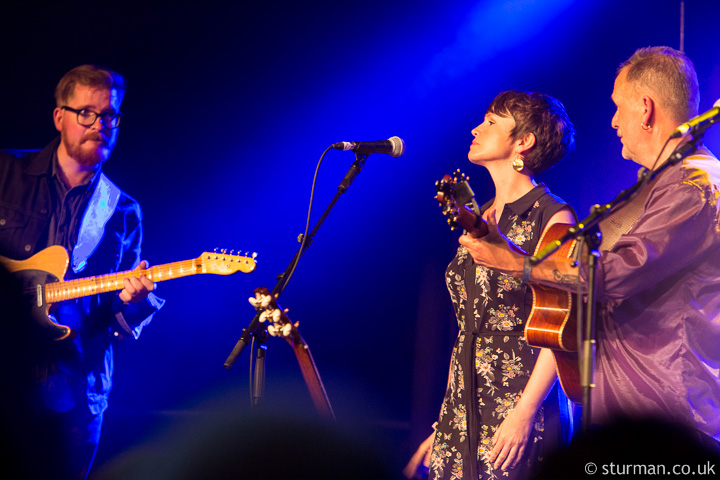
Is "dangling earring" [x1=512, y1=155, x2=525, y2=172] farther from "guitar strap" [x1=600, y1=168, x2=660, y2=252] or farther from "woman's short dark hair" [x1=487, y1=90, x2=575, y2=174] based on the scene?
"guitar strap" [x1=600, y1=168, x2=660, y2=252]

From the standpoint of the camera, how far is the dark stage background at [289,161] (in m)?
4.19

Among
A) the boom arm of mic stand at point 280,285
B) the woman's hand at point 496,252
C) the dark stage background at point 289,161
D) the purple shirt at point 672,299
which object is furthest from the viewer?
the dark stage background at point 289,161

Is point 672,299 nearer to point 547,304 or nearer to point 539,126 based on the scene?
point 547,304

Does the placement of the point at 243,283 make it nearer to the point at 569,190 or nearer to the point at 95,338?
the point at 95,338

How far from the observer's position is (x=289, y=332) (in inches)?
86.7

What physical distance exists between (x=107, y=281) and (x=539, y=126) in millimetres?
2511

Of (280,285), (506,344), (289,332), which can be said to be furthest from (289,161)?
(506,344)

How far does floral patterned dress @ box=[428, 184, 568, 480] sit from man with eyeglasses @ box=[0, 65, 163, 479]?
1.96 m

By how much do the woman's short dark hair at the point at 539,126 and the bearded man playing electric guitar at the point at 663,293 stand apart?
1.75 ft

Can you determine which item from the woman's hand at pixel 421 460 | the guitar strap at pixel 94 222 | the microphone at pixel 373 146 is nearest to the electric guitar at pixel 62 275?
the guitar strap at pixel 94 222

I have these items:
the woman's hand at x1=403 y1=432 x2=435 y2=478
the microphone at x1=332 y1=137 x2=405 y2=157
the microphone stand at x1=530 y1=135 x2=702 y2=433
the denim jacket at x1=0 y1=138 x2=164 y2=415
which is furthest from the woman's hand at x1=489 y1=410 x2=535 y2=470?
the denim jacket at x1=0 y1=138 x2=164 y2=415

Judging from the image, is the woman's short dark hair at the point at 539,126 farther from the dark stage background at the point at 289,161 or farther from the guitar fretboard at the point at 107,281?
the guitar fretboard at the point at 107,281

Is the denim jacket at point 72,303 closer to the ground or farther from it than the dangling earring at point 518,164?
closer to the ground

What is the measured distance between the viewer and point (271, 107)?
175 inches
